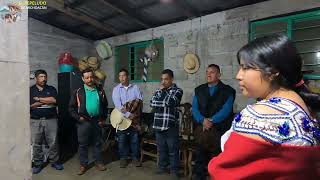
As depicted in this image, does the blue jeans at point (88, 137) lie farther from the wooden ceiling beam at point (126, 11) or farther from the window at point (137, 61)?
the wooden ceiling beam at point (126, 11)

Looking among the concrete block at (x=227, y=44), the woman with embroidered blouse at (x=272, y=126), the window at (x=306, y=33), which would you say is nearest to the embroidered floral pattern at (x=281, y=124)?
the woman with embroidered blouse at (x=272, y=126)

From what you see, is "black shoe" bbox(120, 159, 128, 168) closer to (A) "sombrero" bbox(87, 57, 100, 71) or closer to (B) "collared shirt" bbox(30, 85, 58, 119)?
(B) "collared shirt" bbox(30, 85, 58, 119)

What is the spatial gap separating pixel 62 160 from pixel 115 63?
2.60 metres

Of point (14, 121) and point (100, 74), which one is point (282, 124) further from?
point (100, 74)

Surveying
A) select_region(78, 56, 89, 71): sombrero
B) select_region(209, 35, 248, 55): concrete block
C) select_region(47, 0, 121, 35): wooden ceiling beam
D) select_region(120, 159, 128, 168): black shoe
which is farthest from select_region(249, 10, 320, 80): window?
select_region(78, 56, 89, 71): sombrero

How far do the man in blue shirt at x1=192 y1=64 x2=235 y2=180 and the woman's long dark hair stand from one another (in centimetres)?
268

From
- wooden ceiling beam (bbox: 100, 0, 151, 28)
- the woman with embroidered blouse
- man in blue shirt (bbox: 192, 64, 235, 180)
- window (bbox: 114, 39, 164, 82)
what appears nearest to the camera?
the woman with embroidered blouse

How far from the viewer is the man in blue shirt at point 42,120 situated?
4.55 meters

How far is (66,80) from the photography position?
6.30 m

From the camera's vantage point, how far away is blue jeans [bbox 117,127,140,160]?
189 inches

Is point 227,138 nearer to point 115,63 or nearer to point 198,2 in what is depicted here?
point 198,2

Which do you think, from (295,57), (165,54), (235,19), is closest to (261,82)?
(295,57)

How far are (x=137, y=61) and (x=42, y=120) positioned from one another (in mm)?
2575

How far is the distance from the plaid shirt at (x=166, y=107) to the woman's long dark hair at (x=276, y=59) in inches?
126
